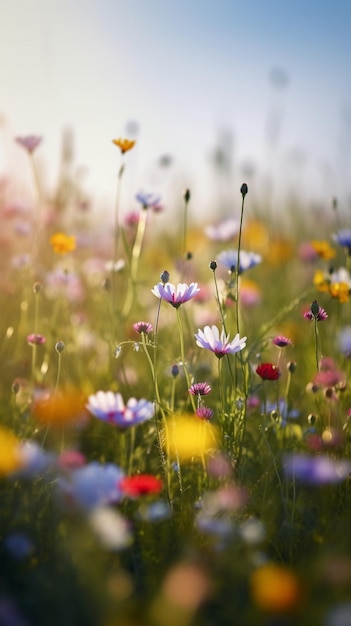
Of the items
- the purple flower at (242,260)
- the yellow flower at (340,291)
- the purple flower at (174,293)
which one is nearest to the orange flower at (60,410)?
the purple flower at (174,293)

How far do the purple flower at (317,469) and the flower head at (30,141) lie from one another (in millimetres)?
1173

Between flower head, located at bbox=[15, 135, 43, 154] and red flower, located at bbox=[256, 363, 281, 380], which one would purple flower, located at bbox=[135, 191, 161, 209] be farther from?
red flower, located at bbox=[256, 363, 281, 380]

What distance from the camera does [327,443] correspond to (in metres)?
1.29

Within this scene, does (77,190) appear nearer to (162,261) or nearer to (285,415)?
(162,261)

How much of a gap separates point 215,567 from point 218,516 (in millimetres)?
241

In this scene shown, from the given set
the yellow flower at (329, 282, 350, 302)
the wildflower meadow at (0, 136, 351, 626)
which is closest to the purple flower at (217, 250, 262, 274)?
the wildflower meadow at (0, 136, 351, 626)

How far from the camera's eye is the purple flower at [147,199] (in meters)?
1.84

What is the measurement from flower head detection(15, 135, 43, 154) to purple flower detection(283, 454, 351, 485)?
1.17m

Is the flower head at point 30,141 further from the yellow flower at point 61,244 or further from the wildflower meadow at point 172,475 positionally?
the yellow flower at point 61,244

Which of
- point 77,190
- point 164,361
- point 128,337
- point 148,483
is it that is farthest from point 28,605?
point 77,190

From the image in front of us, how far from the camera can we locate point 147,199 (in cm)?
185

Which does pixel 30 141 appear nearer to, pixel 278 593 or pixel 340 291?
pixel 340 291

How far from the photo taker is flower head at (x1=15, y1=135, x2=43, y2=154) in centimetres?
190

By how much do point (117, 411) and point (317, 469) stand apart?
0.37 meters
